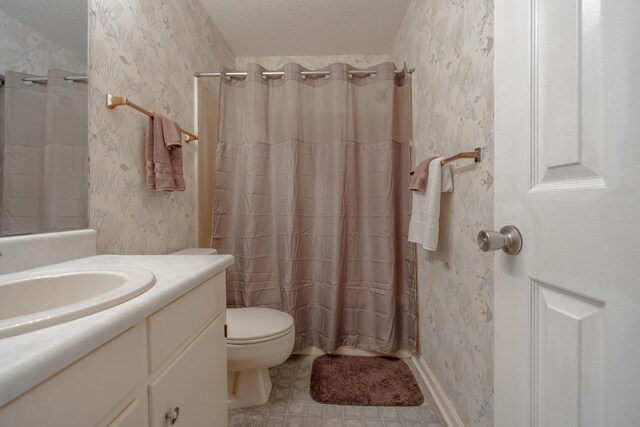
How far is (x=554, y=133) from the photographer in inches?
15.7

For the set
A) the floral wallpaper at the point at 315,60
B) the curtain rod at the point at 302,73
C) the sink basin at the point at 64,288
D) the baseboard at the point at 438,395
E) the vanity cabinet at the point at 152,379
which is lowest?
the baseboard at the point at 438,395

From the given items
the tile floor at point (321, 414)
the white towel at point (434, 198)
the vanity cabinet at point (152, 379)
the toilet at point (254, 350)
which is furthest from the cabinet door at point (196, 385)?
the white towel at point (434, 198)

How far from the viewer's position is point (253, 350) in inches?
47.1

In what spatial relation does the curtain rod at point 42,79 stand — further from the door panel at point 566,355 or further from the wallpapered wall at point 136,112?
the door panel at point 566,355

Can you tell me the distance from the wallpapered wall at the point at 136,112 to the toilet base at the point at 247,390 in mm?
749

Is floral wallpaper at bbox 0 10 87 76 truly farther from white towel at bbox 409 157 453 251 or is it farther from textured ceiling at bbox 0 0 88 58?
white towel at bbox 409 157 453 251

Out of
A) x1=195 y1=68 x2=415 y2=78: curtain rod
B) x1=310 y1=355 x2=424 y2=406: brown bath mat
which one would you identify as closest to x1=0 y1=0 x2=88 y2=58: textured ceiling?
x1=195 y1=68 x2=415 y2=78: curtain rod

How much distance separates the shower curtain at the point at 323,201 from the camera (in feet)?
5.48

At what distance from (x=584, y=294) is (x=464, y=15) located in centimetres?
115

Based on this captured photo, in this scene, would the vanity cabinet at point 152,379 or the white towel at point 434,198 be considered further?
the white towel at point 434,198

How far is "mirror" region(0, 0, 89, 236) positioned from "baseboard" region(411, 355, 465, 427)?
164 cm

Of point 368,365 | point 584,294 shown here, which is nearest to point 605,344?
point 584,294

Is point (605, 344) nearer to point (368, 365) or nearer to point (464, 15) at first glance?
point (464, 15)

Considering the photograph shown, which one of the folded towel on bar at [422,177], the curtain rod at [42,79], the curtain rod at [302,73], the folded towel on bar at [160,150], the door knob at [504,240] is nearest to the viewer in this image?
the door knob at [504,240]
